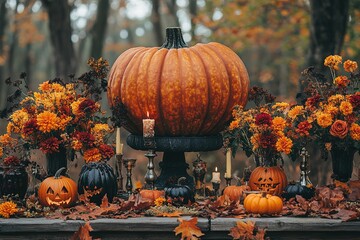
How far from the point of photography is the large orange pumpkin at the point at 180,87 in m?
6.17

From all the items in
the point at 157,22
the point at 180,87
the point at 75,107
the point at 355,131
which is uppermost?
the point at 157,22

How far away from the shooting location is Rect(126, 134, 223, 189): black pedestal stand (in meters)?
6.34

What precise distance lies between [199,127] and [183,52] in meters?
0.70

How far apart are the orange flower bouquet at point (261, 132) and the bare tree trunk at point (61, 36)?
5.49 meters

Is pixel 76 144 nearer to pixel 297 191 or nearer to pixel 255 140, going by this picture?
pixel 255 140

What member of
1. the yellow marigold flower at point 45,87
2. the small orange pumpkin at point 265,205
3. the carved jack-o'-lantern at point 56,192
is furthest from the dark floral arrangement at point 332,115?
the yellow marigold flower at point 45,87

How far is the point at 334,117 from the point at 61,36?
6381 mm

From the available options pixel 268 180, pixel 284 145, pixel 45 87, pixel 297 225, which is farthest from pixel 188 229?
pixel 45 87

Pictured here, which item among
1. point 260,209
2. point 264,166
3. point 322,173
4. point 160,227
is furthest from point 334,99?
point 322,173

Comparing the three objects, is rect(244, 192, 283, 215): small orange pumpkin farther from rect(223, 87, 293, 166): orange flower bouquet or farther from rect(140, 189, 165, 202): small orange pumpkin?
rect(140, 189, 165, 202): small orange pumpkin

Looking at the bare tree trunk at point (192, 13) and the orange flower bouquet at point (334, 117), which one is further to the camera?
the bare tree trunk at point (192, 13)

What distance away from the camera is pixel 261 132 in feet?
19.5

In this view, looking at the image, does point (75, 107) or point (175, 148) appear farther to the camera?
point (175, 148)

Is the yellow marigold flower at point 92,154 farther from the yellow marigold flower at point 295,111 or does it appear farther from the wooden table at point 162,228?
the yellow marigold flower at point 295,111
